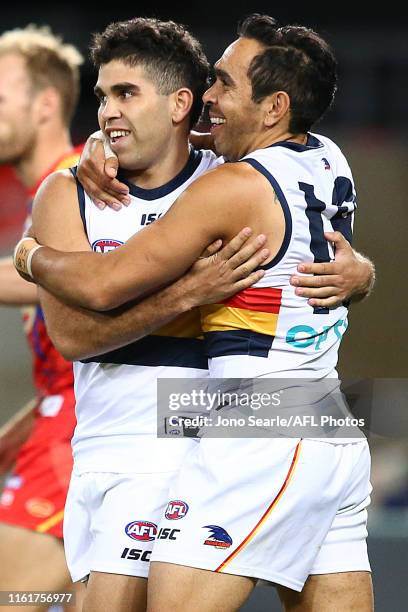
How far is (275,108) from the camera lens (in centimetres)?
315

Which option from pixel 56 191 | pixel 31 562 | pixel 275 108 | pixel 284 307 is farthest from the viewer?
pixel 31 562

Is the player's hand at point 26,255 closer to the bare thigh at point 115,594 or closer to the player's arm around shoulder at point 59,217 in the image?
the player's arm around shoulder at point 59,217

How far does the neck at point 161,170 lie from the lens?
11.2 feet

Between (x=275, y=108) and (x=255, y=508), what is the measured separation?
118 cm

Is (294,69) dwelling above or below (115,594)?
above

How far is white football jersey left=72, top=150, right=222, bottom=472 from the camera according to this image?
3.27 meters

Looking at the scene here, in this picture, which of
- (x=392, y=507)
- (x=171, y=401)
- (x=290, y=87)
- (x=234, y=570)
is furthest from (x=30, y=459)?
(x=392, y=507)

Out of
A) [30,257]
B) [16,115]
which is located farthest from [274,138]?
[16,115]

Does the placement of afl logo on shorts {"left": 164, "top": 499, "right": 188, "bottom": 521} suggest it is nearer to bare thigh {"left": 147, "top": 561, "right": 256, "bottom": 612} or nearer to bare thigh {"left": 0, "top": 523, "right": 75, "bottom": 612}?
bare thigh {"left": 147, "top": 561, "right": 256, "bottom": 612}

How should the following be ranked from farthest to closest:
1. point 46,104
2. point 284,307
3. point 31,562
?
1. point 46,104
2. point 31,562
3. point 284,307

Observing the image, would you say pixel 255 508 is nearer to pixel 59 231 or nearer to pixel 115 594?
pixel 115 594

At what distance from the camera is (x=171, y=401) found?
3266 millimetres

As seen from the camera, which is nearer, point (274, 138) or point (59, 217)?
point (274, 138)

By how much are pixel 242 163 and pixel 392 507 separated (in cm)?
448
